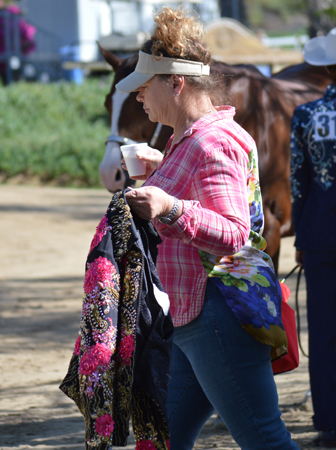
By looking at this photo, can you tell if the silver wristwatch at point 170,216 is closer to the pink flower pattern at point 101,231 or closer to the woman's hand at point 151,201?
the woman's hand at point 151,201

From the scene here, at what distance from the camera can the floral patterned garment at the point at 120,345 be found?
1.75m

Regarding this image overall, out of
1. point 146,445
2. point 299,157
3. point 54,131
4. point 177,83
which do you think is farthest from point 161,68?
point 54,131

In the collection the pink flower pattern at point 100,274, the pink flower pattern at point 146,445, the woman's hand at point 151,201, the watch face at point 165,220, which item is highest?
the woman's hand at point 151,201

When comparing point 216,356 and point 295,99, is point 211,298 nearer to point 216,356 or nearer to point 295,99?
point 216,356

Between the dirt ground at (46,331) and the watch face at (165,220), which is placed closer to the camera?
the watch face at (165,220)

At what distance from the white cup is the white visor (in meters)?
0.24

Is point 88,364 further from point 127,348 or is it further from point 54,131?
point 54,131

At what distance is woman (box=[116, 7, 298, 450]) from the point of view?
6.18ft

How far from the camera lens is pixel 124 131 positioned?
13.5ft

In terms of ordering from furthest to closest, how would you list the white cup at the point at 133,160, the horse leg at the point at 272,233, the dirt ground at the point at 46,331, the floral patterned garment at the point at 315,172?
the horse leg at the point at 272,233 < the dirt ground at the point at 46,331 < the floral patterned garment at the point at 315,172 < the white cup at the point at 133,160

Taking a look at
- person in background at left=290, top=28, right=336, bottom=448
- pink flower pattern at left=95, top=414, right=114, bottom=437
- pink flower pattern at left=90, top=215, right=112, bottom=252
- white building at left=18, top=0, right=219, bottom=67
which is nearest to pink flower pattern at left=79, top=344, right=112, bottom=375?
pink flower pattern at left=95, top=414, right=114, bottom=437

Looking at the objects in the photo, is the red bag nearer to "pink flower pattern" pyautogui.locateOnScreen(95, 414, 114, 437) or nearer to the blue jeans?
the blue jeans

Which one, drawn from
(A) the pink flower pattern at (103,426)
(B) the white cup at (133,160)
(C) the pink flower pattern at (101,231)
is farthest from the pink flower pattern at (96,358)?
(B) the white cup at (133,160)

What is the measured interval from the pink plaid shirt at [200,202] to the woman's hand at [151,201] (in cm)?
5
